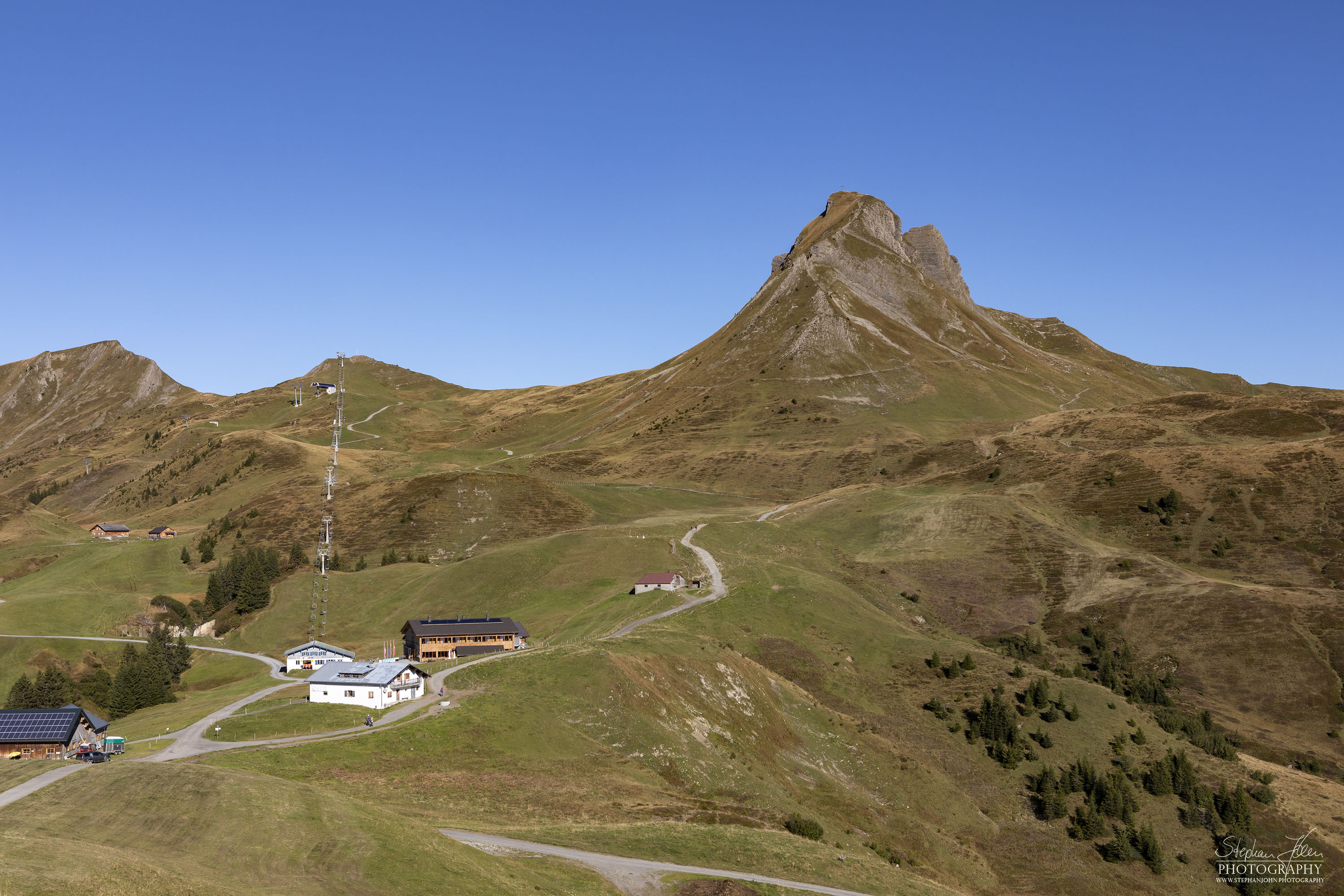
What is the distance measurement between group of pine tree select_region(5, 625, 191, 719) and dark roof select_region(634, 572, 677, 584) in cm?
5285

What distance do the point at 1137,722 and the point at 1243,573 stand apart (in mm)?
52832

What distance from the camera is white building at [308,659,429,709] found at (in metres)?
72.2

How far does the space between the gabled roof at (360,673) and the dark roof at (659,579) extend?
39.5 metres

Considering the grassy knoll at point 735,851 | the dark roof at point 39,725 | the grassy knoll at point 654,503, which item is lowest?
the grassy knoll at point 735,851

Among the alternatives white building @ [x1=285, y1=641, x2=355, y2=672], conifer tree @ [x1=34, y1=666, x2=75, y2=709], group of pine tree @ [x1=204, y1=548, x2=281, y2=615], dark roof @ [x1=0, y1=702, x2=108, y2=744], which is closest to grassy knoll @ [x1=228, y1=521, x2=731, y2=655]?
group of pine tree @ [x1=204, y1=548, x2=281, y2=615]

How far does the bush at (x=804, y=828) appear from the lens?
56.2 m

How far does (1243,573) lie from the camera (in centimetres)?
12812

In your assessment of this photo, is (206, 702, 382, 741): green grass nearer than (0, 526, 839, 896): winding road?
No

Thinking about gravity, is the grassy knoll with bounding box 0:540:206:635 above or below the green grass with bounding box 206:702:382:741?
above

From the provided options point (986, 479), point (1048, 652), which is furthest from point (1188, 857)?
point (986, 479)

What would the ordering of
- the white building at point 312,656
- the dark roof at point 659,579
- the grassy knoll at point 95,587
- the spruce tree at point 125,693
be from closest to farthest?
the spruce tree at point 125,693, the white building at point 312,656, the dark roof at point 659,579, the grassy knoll at point 95,587

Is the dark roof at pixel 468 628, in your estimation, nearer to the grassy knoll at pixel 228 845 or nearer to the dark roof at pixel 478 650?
the dark roof at pixel 478 650

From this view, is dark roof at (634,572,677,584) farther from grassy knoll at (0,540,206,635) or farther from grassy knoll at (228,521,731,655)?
grassy knoll at (0,540,206,635)

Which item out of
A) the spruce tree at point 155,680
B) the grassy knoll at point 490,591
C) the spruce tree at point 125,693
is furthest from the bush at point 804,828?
the spruce tree at point 125,693
